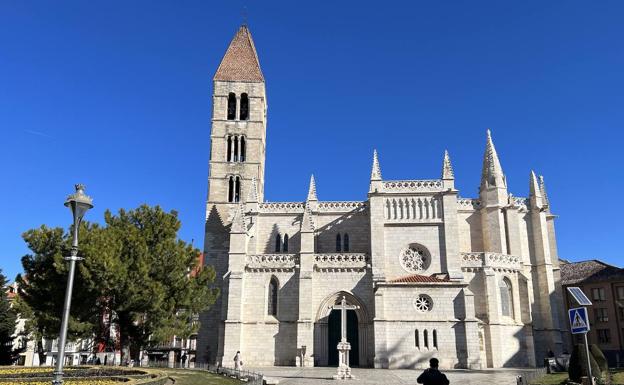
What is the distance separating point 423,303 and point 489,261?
5986mm

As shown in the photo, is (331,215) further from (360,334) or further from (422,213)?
(360,334)

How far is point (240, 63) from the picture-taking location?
5044 centimetres

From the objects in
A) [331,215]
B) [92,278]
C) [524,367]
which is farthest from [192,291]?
[524,367]

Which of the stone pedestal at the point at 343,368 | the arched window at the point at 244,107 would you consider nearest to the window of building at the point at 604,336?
the stone pedestal at the point at 343,368

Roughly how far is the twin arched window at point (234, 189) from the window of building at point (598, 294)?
116ft

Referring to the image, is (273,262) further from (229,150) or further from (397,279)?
(229,150)

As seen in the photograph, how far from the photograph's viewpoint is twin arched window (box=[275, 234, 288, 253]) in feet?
133

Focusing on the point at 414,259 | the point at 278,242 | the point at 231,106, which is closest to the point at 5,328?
the point at 278,242

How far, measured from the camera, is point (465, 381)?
895 inches

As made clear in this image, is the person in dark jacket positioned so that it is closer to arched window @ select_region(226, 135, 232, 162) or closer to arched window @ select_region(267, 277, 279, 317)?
arched window @ select_region(267, 277, 279, 317)

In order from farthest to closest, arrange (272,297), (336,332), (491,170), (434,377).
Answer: (491,170) < (272,297) < (336,332) < (434,377)

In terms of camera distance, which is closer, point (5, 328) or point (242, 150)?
point (5, 328)

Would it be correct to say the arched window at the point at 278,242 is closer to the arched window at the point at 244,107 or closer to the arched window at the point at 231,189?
the arched window at the point at 231,189

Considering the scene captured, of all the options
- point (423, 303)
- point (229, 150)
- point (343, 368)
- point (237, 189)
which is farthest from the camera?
point (229, 150)
